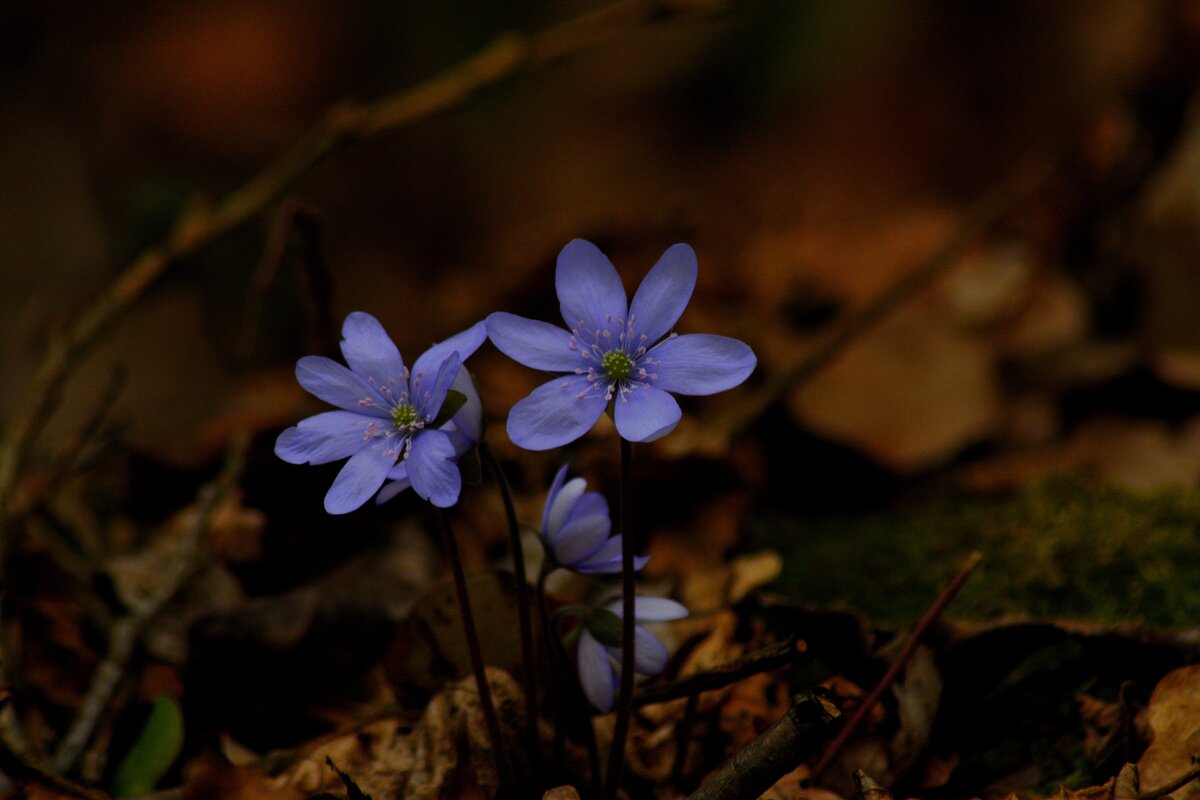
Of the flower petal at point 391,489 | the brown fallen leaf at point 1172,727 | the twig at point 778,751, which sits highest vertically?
the flower petal at point 391,489

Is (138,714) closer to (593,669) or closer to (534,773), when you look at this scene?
(534,773)

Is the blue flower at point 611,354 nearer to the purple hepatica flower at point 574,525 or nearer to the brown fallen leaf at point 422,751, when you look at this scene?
the purple hepatica flower at point 574,525

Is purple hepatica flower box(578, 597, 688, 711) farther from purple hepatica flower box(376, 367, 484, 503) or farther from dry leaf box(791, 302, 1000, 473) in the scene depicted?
dry leaf box(791, 302, 1000, 473)

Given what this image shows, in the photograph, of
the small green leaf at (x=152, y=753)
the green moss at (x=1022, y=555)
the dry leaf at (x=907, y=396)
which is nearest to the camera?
the small green leaf at (x=152, y=753)

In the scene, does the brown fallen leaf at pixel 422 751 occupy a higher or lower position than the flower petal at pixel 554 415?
lower

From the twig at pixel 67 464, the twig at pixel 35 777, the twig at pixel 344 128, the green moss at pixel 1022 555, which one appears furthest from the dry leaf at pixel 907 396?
the twig at pixel 35 777

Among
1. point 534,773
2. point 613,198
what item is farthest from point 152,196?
point 534,773

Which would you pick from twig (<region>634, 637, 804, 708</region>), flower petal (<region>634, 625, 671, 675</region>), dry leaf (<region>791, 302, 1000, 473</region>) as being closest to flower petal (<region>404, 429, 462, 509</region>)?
flower petal (<region>634, 625, 671, 675</region>)

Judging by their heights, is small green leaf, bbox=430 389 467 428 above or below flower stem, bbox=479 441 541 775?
above
